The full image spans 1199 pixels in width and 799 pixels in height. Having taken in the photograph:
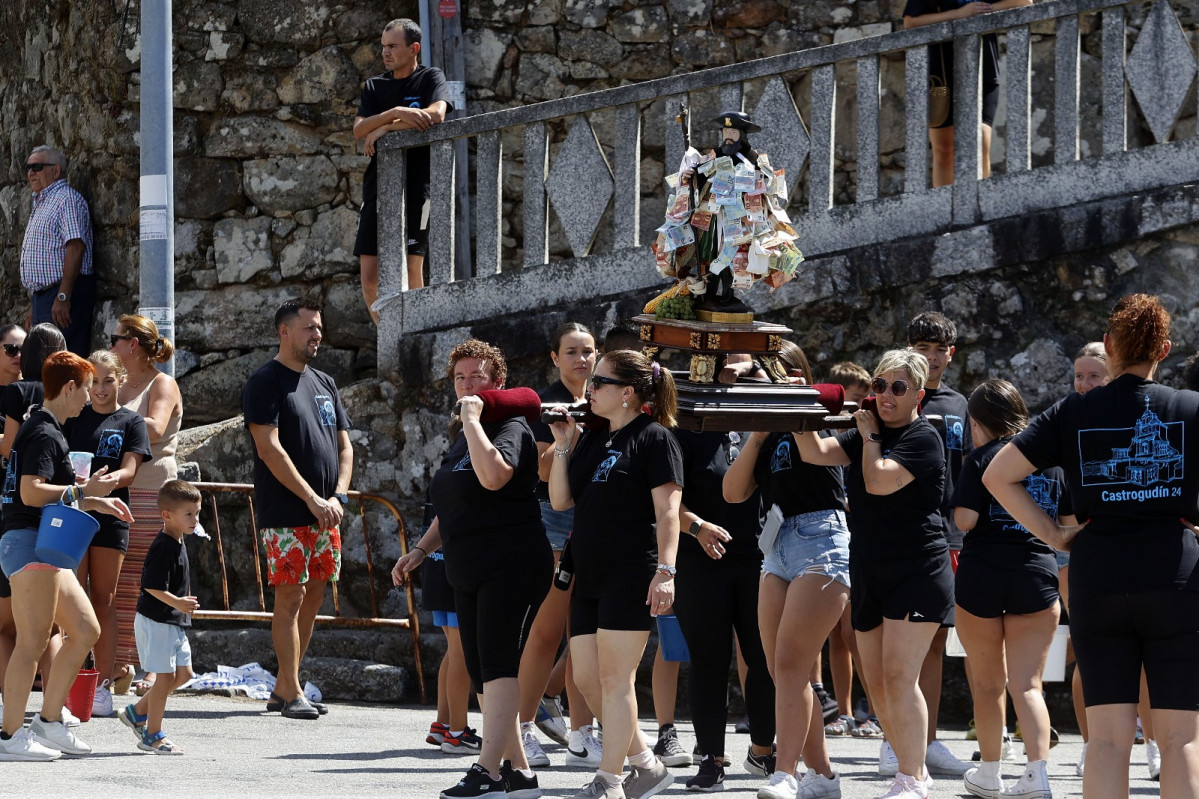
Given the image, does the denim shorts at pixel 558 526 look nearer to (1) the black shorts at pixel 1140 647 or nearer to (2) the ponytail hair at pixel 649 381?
(2) the ponytail hair at pixel 649 381

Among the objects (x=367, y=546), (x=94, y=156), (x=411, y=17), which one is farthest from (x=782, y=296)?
(x=94, y=156)

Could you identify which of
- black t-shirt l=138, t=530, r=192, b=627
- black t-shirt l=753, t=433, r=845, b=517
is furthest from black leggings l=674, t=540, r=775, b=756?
black t-shirt l=138, t=530, r=192, b=627

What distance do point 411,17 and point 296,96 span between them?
2.98 ft

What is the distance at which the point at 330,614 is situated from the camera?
29.2 feet

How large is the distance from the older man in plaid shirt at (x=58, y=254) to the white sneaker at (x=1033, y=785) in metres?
7.40

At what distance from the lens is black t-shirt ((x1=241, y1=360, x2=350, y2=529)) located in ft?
25.1

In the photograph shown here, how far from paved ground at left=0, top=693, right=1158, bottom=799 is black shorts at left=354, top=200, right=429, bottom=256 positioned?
266 centimetres

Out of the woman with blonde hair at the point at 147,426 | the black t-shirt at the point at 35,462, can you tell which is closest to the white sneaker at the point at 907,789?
the black t-shirt at the point at 35,462

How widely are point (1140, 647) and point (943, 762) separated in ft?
6.95

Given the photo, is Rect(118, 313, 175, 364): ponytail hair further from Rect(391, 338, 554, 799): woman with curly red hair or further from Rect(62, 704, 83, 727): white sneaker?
Rect(391, 338, 554, 799): woman with curly red hair

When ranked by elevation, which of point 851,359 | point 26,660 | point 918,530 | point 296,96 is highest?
point 296,96

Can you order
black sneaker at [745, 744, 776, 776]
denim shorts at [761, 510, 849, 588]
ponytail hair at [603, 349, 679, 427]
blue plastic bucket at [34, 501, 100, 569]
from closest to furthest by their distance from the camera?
ponytail hair at [603, 349, 679, 427], denim shorts at [761, 510, 849, 588], black sneaker at [745, 744, 776, 776], blue plastic bucket at [34, 501, 100, 569]

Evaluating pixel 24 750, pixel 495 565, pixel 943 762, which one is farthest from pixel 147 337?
pixel 943 762

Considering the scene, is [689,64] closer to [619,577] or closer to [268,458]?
[268,458]
